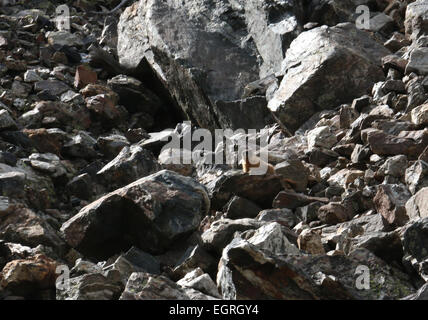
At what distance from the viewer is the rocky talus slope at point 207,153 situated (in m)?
4.11

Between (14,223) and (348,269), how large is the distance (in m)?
3.03

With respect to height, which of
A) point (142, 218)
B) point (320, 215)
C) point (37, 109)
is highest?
point (37, 109)

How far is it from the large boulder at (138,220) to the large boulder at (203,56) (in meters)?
3.31

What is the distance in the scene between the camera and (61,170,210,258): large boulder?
5234 millimetres

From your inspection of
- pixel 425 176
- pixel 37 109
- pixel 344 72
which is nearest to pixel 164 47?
pixel 37 109

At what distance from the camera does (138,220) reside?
5.30 meters

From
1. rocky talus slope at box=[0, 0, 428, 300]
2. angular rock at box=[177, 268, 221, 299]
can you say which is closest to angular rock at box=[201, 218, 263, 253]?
rocky talus slope at box=[0, 0, 428, 300]

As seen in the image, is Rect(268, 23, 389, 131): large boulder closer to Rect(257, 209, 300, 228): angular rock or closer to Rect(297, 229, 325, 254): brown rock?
Rect(257, 209, 300, 228): angular rock

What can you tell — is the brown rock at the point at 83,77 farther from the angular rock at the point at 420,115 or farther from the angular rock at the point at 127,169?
the angular rock at the point at 420,115

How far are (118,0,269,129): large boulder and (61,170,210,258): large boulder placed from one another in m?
3.31

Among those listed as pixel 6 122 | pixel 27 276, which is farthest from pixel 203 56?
pixel 27 276

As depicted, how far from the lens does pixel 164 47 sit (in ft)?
31.0

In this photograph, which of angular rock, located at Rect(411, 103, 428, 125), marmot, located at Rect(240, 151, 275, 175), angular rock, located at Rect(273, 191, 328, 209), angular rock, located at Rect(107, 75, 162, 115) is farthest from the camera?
angular rock, located at Rect(107, 75, 162, 115)
